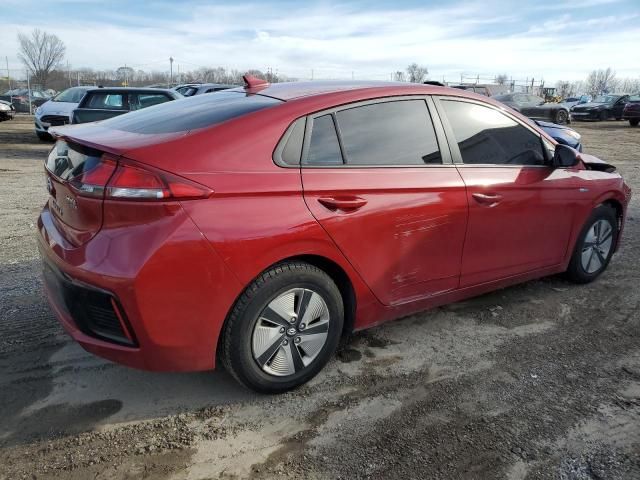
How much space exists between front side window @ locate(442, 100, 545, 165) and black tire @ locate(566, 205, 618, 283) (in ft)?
2.75

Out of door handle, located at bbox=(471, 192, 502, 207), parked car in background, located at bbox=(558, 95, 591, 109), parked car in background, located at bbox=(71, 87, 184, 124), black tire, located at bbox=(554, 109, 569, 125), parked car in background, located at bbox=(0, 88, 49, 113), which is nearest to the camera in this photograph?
door handle, located at bbox=(471, 192, 502, 207)

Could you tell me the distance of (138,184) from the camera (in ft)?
7.63

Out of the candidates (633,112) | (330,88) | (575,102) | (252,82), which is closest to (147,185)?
(330,88)

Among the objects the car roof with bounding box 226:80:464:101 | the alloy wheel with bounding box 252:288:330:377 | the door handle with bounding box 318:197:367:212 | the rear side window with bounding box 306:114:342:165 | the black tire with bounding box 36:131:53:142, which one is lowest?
the black tire with bounding box 36:131:53:142

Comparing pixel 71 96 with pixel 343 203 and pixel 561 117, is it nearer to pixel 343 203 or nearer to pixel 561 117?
pixel 343 203

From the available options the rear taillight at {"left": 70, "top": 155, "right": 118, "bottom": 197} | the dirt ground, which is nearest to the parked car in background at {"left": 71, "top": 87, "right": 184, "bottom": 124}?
the dirt ground

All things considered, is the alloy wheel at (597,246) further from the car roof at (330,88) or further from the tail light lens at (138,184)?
the tail light lens at (138,184)

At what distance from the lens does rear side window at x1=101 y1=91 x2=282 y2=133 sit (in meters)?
2.73

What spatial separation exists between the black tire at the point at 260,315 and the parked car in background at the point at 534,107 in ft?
71.7

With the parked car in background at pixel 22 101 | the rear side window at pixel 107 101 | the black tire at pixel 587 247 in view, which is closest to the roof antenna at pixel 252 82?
the black tire at pixel 587 247

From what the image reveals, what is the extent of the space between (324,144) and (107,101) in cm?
1035

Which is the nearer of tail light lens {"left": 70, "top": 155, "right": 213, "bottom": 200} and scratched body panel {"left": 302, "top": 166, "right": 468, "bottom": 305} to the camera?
tail light lens {"left": 70, "top": 155, "right": 213, "bottom": 200}

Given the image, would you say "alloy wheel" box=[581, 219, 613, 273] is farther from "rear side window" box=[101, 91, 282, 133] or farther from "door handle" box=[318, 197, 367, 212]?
"rear side window" box=[101, 91, 282, 133]

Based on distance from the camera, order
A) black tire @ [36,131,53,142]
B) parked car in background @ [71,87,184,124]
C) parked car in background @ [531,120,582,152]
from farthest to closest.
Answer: black tire @ [36,131,53,142], parked car in background @ [71,87,184,124], parked car in background @ [531,120,582,152]
